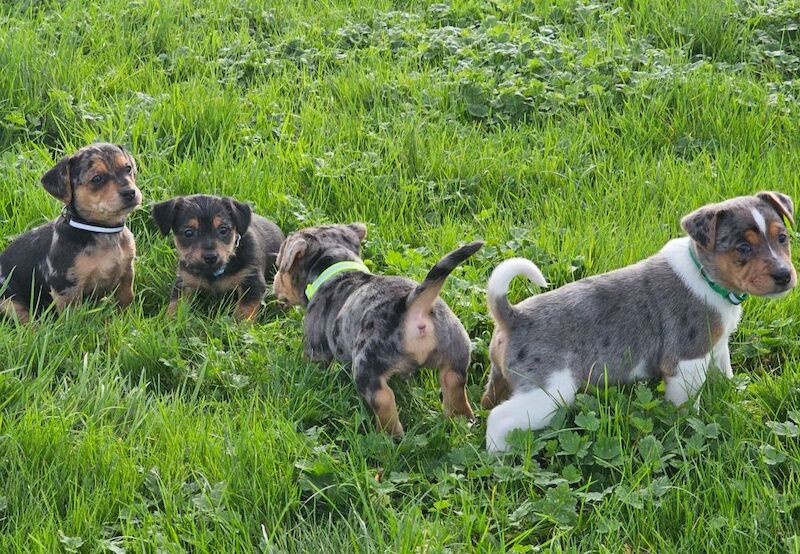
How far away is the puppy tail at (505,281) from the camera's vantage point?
198 inches

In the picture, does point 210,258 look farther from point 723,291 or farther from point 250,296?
point 723,291

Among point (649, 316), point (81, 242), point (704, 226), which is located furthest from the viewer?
point (81, 242)

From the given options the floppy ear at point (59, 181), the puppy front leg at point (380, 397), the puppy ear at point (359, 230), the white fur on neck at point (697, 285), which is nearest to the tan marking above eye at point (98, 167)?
the floppy ear at point (59, 181)

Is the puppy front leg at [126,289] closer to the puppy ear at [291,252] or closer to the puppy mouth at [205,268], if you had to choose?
the puppy mouth at [205,268]

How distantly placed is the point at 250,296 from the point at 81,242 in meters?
1.17

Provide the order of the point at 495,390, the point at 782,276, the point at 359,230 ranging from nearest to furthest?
1. the point at 782,276
2. the point at 495,390
3. the point at 359,230

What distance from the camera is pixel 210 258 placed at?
21.6ft

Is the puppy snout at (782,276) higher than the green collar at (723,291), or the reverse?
the puppy snout at (782,276)

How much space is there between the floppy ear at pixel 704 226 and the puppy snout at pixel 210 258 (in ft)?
9.90

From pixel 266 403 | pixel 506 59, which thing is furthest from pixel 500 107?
pixel 266 403

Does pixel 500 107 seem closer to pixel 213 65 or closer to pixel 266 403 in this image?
pixel 213 65

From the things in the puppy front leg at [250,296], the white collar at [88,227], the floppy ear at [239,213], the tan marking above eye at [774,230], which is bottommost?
the puppy front leg at [250,296]

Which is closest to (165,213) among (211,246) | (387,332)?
(211,246)

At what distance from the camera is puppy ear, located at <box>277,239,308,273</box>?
6.16 metres
